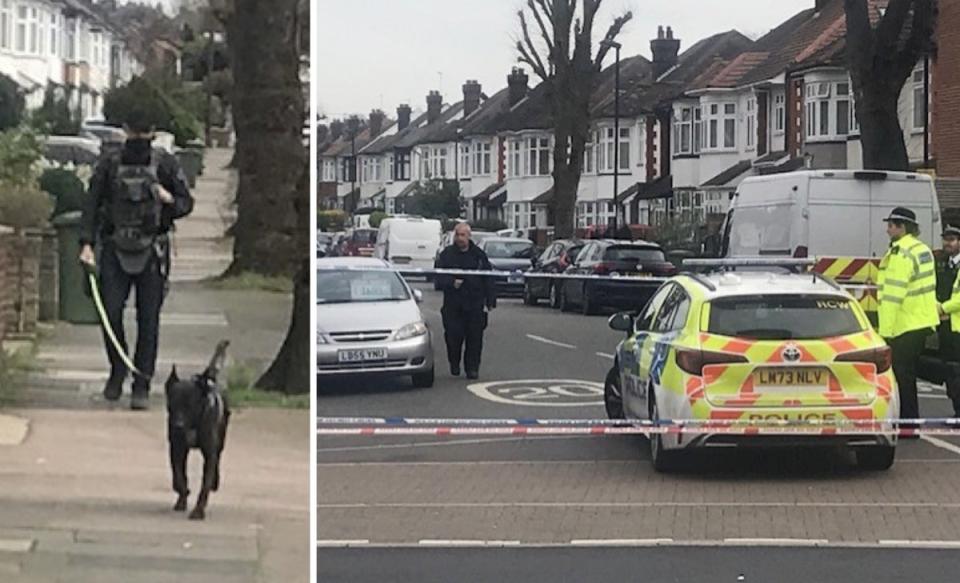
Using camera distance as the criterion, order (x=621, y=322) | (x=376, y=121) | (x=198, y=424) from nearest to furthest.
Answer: (x=198, y=424)
(x=376, y=121)
(x=621, y=322)

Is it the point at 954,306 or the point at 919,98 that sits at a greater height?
the point at 919,98

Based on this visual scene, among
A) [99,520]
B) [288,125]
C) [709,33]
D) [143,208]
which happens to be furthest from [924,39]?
[99,520]

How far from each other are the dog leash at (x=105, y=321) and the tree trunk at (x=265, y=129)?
276mm

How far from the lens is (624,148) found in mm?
4320

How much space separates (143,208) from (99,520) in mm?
654

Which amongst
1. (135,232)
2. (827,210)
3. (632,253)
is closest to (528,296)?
(632,253)

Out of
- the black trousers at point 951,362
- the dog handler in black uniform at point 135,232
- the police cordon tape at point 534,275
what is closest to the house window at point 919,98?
the police cordon tape at point 534,275

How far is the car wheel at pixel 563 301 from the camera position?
4473mm

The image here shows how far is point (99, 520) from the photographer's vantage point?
3.77m

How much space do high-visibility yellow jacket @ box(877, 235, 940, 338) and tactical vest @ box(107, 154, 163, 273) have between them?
5.64 ft

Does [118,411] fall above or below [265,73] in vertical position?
below

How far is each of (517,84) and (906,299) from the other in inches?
42.9

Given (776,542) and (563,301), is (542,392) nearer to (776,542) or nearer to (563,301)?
(563,301)

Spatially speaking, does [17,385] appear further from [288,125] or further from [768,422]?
[768,422]
